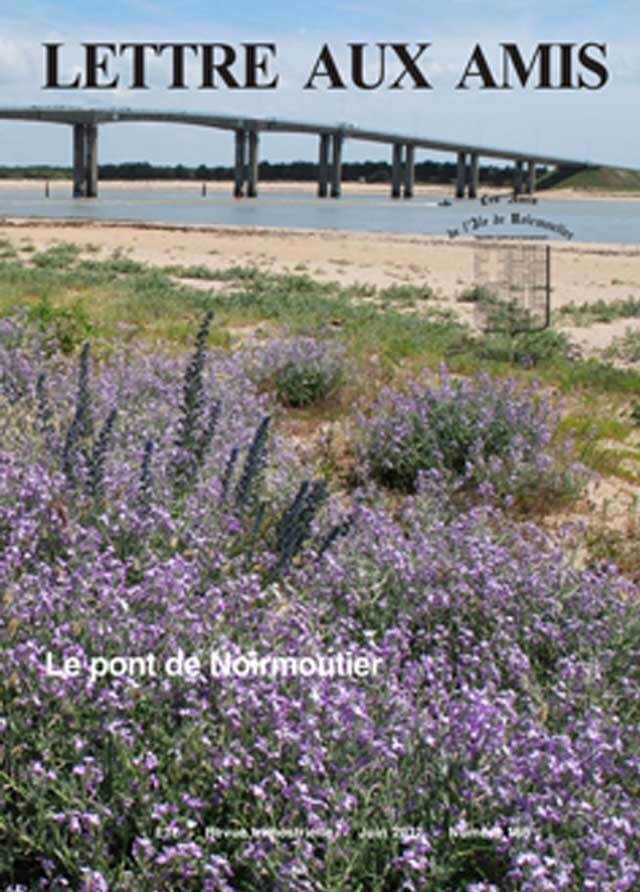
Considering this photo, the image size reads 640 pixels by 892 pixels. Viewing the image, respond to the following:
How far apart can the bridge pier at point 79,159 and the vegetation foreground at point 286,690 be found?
8288 centimetres

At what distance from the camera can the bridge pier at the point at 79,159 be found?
8288cm

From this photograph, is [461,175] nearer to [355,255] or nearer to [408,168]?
[408,168]

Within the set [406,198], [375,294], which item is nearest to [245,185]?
[406,198]

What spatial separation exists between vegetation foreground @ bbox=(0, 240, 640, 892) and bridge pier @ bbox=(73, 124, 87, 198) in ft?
272

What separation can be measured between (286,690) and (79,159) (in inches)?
3377

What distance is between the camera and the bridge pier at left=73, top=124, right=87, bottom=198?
272ft

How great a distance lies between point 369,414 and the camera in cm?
693

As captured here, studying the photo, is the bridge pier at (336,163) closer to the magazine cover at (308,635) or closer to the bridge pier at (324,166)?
the bridge pier at (324,166)

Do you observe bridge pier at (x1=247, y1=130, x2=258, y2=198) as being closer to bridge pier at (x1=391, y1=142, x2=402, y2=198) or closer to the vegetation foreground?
bridge pier at (x1=391, y1=142, x2=402, y2=198)

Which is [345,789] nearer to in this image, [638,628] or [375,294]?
[638,628]

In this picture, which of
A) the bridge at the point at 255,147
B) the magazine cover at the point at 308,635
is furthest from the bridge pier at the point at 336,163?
the magazine cover at the point at 308,635

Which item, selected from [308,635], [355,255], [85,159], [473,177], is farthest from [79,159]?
[308,635]

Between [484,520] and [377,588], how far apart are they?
86 cm

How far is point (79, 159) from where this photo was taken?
272 feet
